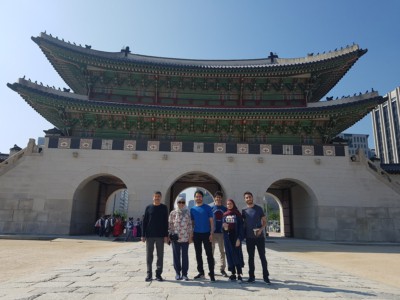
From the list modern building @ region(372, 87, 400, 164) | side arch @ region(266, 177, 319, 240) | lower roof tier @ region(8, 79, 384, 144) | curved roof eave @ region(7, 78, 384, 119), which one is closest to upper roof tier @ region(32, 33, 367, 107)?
lower roof tier @ region(8, 79, 384, 144)

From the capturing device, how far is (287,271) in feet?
23.1

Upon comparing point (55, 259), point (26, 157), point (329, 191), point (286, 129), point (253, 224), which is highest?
point (286, 129)

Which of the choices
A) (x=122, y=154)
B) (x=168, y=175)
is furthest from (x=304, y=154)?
(x=122, y=154)

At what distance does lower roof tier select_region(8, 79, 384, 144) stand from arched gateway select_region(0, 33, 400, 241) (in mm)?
70

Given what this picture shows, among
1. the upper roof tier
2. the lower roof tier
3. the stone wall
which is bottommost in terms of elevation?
the stone wall

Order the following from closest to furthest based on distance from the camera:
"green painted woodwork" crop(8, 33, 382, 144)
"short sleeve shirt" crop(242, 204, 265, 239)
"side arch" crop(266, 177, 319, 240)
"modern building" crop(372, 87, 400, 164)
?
"short sleeve shirt" crop(242, 204, 265, 239)
"green painted woodwork" crop(8, 33, 382, 144)
"side arch" crop(266, 177, 319, 240)
"modern building" crop(372, 87, 400, 164)

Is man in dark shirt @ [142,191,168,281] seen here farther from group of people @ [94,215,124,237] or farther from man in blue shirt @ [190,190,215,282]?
group of people @ [94,215,124,237]

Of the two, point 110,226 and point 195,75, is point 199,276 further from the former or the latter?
point 195,75

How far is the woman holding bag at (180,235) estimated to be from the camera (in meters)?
5.76

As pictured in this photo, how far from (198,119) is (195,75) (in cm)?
332

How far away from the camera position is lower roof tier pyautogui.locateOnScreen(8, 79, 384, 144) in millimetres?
18188

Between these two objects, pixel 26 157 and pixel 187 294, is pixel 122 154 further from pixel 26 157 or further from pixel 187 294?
pixel 187 294

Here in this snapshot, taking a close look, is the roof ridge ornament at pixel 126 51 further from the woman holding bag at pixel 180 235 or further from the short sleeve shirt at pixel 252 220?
the short sleeve shirt at pixel 252 220

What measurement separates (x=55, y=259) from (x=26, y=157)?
464 inches
